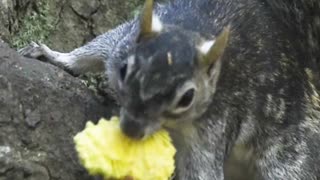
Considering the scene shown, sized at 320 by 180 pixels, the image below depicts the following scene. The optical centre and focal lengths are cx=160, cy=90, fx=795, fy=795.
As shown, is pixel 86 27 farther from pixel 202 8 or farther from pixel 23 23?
pixel 202 8

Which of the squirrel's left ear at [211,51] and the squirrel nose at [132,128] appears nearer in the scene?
the squirrel nose at [132,128]

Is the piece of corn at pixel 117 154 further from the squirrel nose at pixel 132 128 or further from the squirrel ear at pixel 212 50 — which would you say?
the squirrel ear at pixel 212 50

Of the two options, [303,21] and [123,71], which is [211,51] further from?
[303,21]

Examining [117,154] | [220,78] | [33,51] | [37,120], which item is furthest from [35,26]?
[117,154]

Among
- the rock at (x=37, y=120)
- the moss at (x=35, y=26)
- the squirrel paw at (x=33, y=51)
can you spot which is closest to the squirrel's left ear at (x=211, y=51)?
the rock at (x=37, y=120)

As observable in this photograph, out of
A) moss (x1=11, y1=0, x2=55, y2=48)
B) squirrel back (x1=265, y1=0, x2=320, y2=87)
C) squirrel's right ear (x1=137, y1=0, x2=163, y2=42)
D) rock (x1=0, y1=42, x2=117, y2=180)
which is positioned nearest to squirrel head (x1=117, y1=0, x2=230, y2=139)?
squirrel's right ear (x1=137, y1=0, x2=163, y2=42)

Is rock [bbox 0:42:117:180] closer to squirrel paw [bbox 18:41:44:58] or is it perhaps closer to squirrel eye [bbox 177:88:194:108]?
squirrel paw [bbox 18:41:44:58]

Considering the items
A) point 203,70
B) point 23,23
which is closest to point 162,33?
point 203,70
